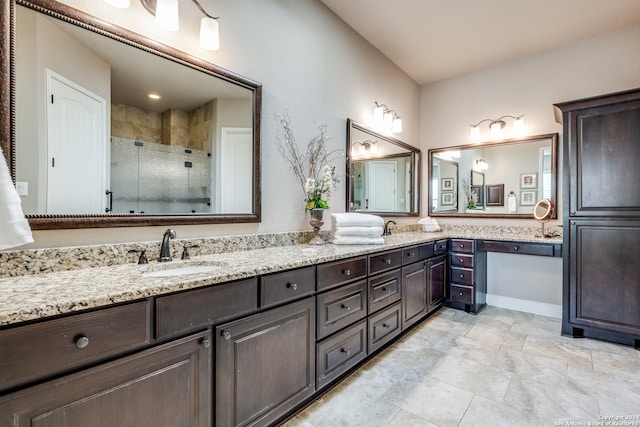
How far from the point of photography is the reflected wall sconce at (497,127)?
140 inches

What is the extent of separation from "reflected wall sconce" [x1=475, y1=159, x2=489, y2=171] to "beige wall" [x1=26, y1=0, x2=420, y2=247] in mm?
1580

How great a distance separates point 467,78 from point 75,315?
177 inches

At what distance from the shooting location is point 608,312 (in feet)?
8.45

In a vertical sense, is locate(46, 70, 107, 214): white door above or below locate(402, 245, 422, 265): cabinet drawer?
above

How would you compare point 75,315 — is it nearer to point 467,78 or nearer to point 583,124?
point 583,124

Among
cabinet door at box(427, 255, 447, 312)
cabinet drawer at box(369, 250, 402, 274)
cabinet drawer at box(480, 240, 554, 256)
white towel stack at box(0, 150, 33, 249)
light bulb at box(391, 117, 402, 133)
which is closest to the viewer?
white towel stack at box(0, 150, 33, 249)

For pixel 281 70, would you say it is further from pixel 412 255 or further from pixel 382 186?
pixel 412 255

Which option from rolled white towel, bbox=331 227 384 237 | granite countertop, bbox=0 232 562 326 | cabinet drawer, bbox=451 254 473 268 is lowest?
cabinet drawer, bbox=451 254 473 268

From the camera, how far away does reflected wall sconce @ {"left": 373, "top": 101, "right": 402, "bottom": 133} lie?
132 inches

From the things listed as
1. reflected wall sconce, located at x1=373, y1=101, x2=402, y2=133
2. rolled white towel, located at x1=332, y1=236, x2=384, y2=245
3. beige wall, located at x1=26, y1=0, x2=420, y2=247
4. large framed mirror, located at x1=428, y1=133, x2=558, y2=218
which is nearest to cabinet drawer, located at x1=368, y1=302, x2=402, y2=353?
rolled white towel, located at x1=332, y1=236, x2=384, y2=245

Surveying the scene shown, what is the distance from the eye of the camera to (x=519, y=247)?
3053mm

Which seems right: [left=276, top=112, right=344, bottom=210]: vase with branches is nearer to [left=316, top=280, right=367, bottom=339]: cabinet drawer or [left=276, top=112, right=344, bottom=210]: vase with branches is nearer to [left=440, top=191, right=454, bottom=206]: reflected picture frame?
[left=316, top=280, right=367, bottom=339]: cabinet drawer

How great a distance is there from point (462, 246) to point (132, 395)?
3.15 m

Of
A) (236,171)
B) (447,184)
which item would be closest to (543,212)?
(447,184)
